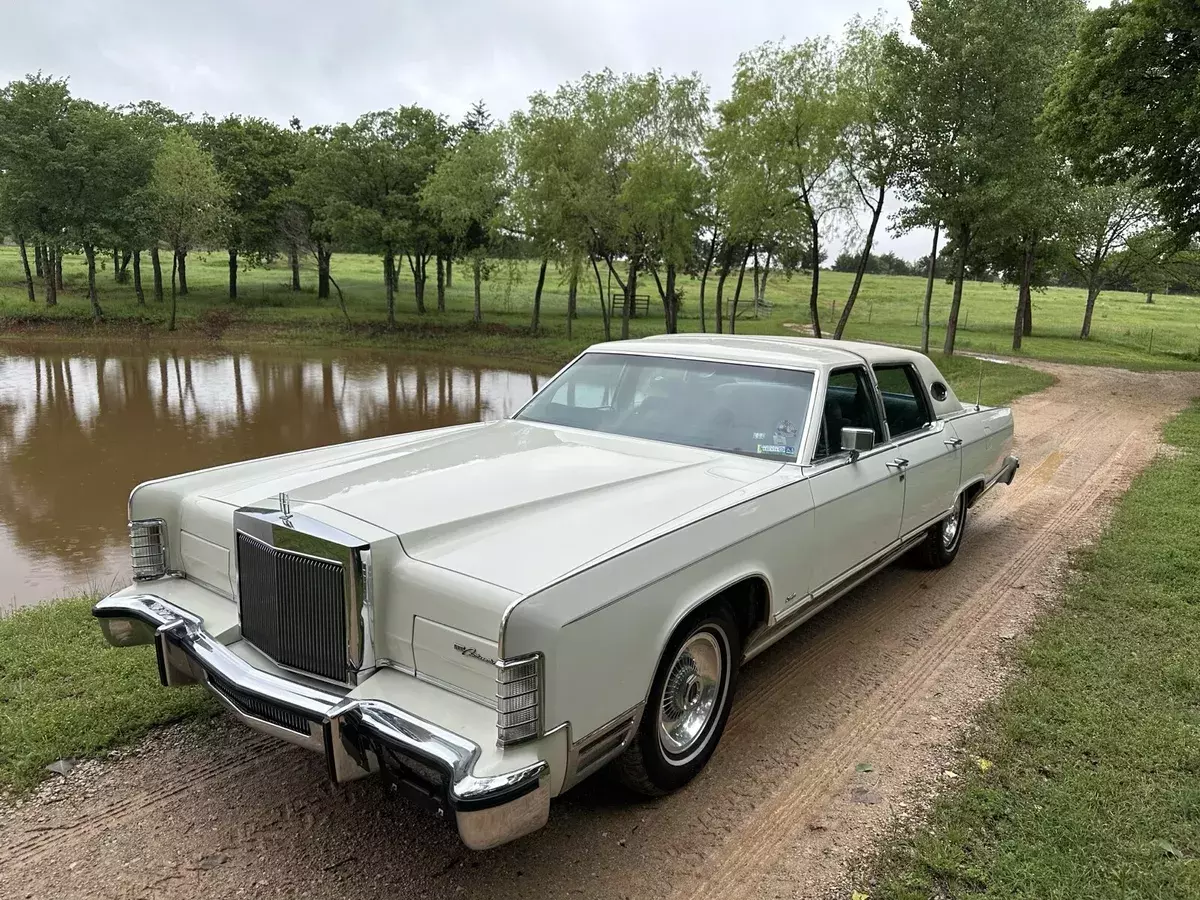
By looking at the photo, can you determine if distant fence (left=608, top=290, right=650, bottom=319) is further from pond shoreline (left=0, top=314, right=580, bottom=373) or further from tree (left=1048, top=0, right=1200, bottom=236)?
tree (left=1048, top=0, right=1200, bottom=236)

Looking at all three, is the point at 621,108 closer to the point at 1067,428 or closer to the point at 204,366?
the point at 204,366

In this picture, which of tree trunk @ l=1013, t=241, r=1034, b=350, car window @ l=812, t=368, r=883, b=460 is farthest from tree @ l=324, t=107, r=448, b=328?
car window @ l=812, t=368, r=883, b=460

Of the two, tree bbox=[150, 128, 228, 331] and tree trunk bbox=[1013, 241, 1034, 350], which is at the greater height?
tree bbox=[150, 128, 228, 331]

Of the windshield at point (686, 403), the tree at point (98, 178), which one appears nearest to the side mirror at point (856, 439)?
the windshield at point (686, 403)

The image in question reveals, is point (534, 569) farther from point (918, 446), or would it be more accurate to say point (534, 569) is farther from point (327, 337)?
point (327, 337)

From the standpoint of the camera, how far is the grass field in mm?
32375

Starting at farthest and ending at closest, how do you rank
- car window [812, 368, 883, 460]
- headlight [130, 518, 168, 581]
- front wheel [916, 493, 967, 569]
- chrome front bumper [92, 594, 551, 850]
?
front wheel [916, 493, 967, 569], car window [812, 368, 883, 460], headlight [130, 518, 168, 581], chrome front bumper [92, 594, 551, 850]

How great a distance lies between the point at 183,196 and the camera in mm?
33188

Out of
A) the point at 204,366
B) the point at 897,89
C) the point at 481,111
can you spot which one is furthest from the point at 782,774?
the point at 481,111

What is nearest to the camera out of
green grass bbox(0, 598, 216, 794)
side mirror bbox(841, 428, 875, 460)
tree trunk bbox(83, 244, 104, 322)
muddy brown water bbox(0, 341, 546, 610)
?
green grass bbox(0, 598, 216, 794)

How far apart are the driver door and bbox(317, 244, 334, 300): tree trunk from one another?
1540 inches

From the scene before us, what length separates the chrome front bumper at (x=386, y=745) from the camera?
2314 millimetres

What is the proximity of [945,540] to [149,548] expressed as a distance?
5238mm

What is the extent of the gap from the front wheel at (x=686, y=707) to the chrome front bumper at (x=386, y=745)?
0.65m
